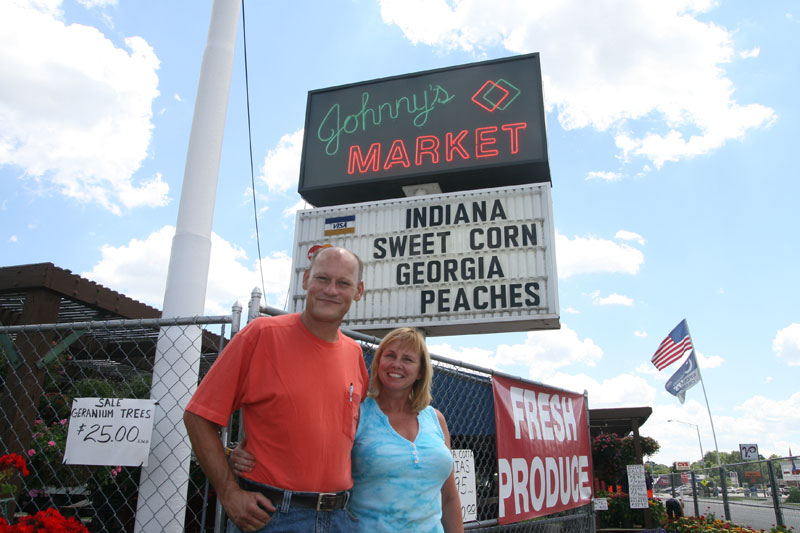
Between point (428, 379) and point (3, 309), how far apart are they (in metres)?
6.08

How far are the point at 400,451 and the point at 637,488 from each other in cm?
914

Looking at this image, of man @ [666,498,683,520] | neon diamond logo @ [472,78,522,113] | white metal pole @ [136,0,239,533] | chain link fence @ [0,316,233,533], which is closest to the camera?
white metal pole @ [136,0,239,533]

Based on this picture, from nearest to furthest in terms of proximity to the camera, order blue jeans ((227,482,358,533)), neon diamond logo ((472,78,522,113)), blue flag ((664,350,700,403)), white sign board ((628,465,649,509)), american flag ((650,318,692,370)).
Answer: blue jeans ((227,482,358,533)), neon diamond logo ((472,78,522,113)), white sign board ((628,465,649,509)), american flag ((650,318,692,370)), blue flag ((664,350,700,403))

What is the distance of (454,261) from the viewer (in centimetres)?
755

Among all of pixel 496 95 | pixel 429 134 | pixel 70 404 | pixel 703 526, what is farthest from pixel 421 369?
pixel 703 526

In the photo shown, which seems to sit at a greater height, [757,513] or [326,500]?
[326,500]

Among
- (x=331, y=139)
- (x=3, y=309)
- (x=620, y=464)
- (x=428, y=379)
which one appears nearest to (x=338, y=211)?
(x=331, y=139)

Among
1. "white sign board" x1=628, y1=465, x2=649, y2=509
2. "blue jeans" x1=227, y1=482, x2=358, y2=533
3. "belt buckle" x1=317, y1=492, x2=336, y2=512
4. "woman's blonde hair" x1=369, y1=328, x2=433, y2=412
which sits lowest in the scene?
"white sign board" x1=628, y1=465, x2=649, y2=509

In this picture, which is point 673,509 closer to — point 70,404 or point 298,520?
point 70,404

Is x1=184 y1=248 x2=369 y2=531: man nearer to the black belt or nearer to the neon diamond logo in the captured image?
the black belt

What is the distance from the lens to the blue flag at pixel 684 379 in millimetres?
20172

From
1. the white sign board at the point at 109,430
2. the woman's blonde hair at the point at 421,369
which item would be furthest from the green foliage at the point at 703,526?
the white sign board at the point at 109,430

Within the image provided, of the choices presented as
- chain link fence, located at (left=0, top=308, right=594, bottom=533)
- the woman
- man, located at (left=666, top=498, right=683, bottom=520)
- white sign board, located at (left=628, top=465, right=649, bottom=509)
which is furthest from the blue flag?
the woman

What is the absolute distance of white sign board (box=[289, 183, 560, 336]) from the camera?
7.18m
